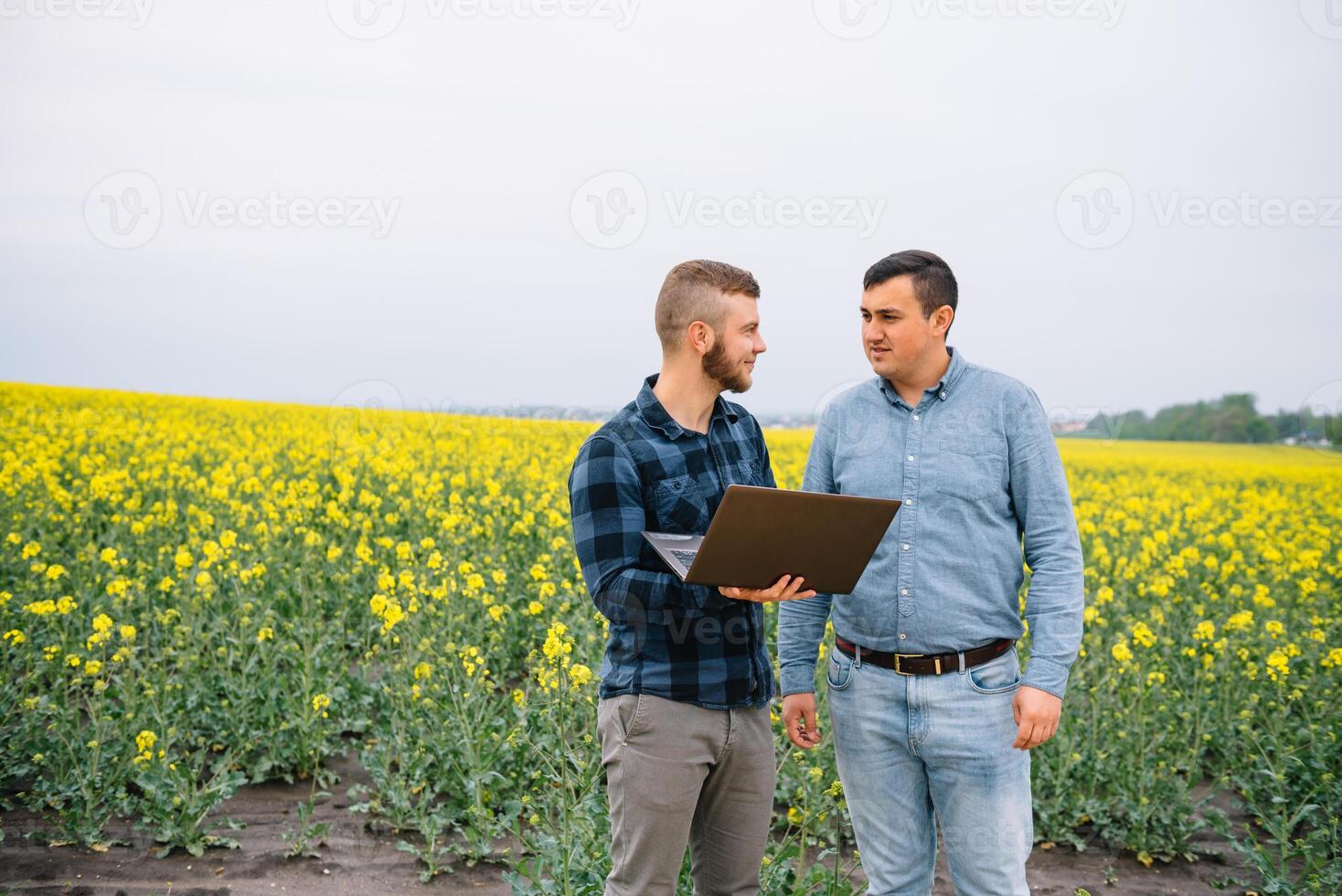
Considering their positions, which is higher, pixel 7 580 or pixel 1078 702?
pixel 7 580

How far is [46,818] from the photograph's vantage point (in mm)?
4422

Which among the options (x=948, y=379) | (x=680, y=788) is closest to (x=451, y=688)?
(x=680, y=788)

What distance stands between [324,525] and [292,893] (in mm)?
3931

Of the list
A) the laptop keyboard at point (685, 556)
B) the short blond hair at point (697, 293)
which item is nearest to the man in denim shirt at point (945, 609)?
the short blond hair at point (697, 293)

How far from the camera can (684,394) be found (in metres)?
2.42

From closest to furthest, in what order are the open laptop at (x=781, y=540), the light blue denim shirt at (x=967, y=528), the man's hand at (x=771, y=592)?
the open laptop at (x=781, y=540) < the man's hand at (x=771, y=592) < the light blue denim shirt at (x=967, y=528)

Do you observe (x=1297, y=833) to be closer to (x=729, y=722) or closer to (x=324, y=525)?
(x=729, y=722)

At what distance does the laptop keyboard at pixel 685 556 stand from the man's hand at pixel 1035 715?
882 mm

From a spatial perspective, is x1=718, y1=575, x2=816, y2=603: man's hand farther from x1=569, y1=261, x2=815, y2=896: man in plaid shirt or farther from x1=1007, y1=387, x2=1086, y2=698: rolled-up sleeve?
x1=1007, y1=387, x2=1086, y2=698: rolled-up sleeve

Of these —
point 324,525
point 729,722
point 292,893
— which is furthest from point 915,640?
point 324,525

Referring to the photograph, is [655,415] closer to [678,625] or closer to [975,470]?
[678,625]

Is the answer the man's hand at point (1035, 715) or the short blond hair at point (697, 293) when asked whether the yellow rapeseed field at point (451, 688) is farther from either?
the short blond hair at point (697, 293)

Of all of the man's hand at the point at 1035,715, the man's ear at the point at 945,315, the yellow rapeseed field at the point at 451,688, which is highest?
the man's ear at the point at 945,315

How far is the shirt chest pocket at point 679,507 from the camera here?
2.35m
